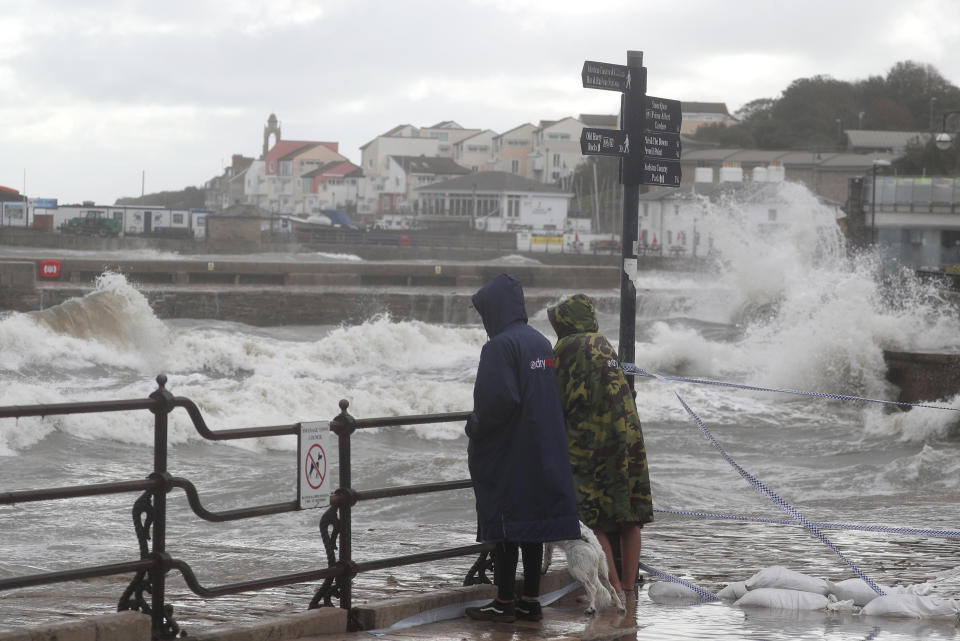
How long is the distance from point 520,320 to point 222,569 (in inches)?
131

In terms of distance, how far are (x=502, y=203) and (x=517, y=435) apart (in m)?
96.3

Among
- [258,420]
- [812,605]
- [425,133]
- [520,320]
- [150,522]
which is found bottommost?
[258,420]

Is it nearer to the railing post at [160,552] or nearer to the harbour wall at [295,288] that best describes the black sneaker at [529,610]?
the railing post at [160,552]

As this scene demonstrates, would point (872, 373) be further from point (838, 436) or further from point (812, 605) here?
point (812, 605)

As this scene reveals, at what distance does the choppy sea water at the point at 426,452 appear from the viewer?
6758 millimetres

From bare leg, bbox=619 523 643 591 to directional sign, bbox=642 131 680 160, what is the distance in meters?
2.24

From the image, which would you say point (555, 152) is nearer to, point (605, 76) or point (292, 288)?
point (292, 288)

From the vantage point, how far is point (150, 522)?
4.42 m

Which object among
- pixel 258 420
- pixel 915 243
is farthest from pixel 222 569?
pixel 915 243

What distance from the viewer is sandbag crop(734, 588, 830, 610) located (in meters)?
5.80

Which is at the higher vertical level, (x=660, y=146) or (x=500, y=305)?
(x=660, y=146)

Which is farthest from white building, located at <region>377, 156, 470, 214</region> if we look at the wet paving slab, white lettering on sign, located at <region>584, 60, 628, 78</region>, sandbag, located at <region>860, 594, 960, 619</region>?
the wet paving slab

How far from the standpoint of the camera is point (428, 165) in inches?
4988

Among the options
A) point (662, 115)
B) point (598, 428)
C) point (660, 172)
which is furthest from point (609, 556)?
point (662, 115)
